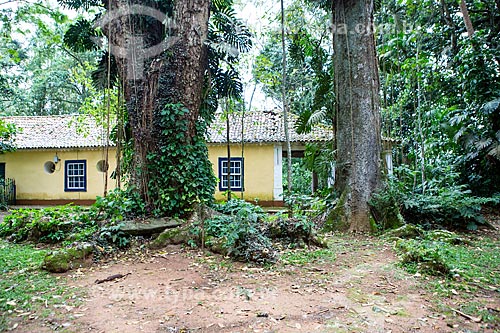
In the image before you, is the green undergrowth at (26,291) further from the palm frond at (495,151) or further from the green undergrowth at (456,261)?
the palm frond at (495,151)

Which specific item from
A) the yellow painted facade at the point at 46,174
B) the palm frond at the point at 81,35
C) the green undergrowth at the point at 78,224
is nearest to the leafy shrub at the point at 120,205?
the green undergrowth at the point at 78,224

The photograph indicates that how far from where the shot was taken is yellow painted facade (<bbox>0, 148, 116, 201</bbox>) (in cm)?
1462

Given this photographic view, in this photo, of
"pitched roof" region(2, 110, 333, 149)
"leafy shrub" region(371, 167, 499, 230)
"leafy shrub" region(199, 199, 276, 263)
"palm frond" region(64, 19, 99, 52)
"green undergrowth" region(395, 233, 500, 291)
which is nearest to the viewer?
"green undergrowth" region(395, 233, 500, 291)

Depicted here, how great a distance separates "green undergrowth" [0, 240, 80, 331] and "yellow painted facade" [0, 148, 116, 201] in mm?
9985

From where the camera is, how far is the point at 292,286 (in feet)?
12.1

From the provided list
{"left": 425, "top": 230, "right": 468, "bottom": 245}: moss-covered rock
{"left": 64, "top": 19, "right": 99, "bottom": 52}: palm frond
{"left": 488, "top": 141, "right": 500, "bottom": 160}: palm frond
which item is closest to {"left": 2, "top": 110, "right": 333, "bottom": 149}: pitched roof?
{"left": 488, "top": 141, "right": 500, "bottom": 160}: palm frond

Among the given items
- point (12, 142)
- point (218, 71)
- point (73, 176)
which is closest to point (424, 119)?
point (218, 71)

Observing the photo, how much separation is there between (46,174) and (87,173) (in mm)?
1897

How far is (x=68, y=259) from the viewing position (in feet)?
14.6

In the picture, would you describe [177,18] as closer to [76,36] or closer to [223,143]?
[76,36]

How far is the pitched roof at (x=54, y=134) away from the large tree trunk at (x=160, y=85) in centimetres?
793

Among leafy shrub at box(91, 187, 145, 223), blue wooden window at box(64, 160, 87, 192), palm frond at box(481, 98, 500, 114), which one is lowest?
leafy shrub at box(91, 187, 145, 223)

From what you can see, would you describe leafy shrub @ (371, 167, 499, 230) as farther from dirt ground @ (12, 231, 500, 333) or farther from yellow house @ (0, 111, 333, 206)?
yellow house @ (0, 111, 333, 206)

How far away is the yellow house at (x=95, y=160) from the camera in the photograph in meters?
13.6
